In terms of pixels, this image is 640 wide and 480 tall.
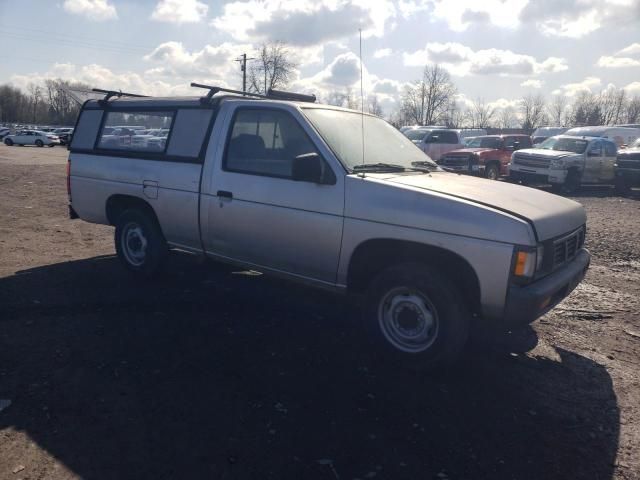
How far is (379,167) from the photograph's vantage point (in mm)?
4543

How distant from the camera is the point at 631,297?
5.98 metres

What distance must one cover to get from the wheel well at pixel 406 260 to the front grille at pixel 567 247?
67 centimetres

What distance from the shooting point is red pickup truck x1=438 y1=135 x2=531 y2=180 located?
18.9 m

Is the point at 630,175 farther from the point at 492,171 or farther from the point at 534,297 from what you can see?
the point at 534,297

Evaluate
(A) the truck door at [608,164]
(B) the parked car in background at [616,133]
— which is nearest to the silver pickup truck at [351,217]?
(A) the truck door at [608,164]

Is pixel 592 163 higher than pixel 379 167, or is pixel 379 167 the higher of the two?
pixel 379 167

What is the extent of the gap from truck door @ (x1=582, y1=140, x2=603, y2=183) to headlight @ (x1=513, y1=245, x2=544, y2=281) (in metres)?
15.2

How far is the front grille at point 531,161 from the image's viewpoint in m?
16.5

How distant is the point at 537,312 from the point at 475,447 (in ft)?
3.64

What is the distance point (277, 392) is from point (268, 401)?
0.13 metres

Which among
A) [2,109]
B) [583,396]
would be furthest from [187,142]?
[2,109]

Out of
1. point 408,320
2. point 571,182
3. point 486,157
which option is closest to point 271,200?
point 408,320

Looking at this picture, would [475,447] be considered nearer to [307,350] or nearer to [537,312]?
[537,312]

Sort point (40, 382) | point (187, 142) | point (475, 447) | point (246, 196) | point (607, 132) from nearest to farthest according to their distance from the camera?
point (475, 447) < point (40, 382) < point (246, 196) < point (187, 142) < point (607, 132)
